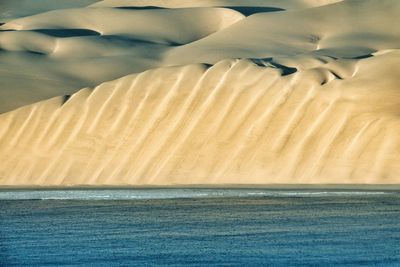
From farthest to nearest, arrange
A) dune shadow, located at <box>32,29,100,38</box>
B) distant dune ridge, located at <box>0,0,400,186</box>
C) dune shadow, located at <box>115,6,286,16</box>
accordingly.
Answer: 1. dune shadow, located at <box>115,6,286,16</box>
2. dune shadow, located at <box>32,29,100,38</box>
3. distant dune ridge, located at <box>0,0,400,186</box>

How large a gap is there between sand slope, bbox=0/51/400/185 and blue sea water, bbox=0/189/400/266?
13982 mm

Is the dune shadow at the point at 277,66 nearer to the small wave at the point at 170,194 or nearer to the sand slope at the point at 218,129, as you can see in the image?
the sand slope at the point at 218,129

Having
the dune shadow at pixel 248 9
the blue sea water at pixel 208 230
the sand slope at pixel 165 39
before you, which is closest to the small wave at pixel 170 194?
the blue sea water at pixel 208 230

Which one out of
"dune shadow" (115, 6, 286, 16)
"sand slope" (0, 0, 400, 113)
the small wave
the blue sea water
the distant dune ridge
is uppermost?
the blue sea water

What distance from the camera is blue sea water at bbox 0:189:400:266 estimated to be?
3153 centimetres

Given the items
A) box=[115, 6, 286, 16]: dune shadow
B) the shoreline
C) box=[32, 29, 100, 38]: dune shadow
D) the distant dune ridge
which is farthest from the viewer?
box=[115, 6, 286, 16]: dune shadow

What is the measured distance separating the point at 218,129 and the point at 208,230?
124 ft

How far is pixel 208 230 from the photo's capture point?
125 feet

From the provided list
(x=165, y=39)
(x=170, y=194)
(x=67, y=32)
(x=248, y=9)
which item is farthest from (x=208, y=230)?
(x=248, y=9)

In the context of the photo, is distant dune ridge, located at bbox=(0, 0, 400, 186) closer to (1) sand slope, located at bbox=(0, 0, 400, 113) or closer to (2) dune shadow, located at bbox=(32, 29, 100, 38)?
(1) sand slope, located at bbox=(0, 0, 400, 113)

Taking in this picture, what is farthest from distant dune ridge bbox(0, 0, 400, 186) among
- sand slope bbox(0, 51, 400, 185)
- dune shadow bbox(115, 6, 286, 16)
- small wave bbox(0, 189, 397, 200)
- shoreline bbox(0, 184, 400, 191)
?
dune shadow bbox(115, 6, 286, 16)

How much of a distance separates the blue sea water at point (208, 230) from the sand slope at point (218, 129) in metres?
14.0

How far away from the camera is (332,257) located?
31.1m

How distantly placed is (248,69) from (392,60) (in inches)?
365
